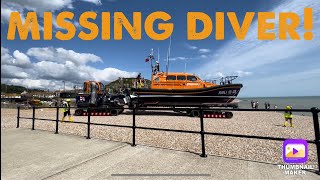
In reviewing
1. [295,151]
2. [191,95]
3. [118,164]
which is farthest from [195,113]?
[118,164]

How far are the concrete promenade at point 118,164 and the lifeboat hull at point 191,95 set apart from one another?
14.0 meters

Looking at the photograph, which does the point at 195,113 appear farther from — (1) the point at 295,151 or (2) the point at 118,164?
(2) the point at 118,164

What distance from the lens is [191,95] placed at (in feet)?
64.0

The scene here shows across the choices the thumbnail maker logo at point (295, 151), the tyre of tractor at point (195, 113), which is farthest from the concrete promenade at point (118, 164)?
the tyre of tractor at point (195, 113)

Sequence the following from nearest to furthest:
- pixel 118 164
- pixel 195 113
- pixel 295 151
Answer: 1. pixel 295 151
2. pixel 118 164
3. pixel 195 113

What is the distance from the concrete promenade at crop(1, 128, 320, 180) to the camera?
3771 mm

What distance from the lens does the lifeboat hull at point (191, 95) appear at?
1942 centimetres

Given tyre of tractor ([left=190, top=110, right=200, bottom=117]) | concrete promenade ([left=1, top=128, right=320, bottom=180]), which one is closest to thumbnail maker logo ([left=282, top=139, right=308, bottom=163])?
concrete promenade ([left=1, top=128, right=320, bottom=180])

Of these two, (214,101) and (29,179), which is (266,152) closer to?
(29,179)

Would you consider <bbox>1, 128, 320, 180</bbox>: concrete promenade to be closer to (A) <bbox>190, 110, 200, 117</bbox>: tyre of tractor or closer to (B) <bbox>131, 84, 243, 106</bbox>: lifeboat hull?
(A) <bbox>190, 110, 200, 117</bbox>: tyre of tractor

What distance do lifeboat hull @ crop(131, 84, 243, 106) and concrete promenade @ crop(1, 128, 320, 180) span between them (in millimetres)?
13972

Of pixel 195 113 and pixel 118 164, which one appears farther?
pixel 195 113

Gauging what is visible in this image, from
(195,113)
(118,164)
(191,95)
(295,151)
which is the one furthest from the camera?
(191,95)

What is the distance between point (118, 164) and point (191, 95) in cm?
1560
